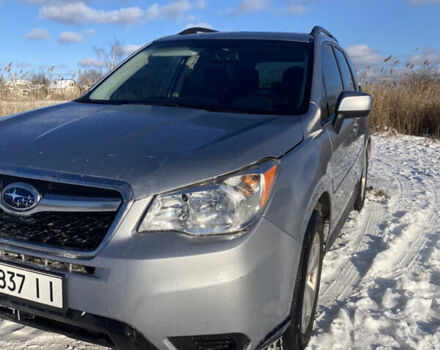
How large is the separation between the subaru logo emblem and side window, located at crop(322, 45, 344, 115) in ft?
5.86

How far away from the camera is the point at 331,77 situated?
10.0 ft

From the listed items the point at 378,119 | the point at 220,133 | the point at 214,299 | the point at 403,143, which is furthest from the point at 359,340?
the point at 378,119

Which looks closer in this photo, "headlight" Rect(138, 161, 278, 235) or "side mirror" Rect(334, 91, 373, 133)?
"headlight" Rect(138, 161, 278, 235)

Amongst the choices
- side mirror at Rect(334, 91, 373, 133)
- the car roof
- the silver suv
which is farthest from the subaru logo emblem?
the car roof

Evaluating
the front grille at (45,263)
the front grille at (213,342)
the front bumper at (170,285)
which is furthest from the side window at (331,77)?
the front grille at (45,263)

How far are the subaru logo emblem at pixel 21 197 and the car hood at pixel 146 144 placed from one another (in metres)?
0.08

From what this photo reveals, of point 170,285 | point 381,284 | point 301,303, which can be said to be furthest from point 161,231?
point 381,284

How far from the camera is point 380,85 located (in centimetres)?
1034

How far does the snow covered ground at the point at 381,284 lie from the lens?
216cm

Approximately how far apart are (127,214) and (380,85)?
396 inches

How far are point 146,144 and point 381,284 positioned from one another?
1910 mm

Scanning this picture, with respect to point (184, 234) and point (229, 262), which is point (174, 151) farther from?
point (229, 262)

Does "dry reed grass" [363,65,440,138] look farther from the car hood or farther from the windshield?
the car hood

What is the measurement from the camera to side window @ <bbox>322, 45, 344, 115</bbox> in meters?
2.77
